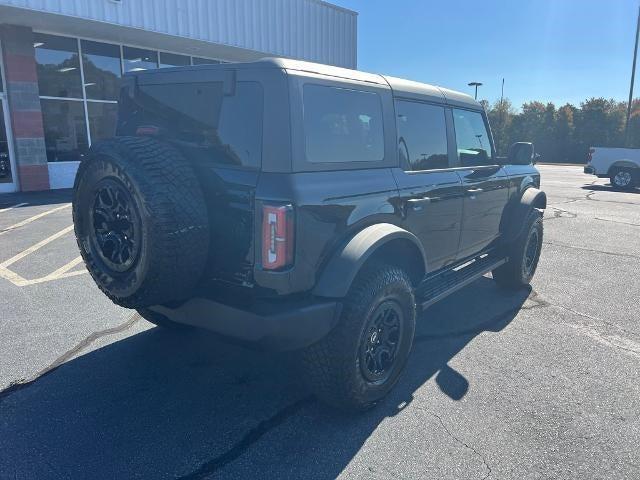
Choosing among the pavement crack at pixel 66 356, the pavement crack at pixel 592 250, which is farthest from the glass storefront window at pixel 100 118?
the pavement crack at pixel 592 250

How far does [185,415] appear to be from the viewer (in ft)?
9.31

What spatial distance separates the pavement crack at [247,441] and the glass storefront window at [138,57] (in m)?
13.4

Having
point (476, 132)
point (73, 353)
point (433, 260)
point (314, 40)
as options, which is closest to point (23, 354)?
point (73, 353)

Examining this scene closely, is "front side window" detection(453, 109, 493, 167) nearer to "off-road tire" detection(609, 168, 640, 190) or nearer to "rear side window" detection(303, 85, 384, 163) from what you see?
"rear side window" detection(303, 85, 384, 163)

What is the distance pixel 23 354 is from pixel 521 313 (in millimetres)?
4415

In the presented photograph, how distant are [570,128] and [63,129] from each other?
132 ft

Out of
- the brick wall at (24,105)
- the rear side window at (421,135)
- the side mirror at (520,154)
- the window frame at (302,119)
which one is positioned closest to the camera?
the window frame at (302,119)

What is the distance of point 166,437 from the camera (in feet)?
8.60

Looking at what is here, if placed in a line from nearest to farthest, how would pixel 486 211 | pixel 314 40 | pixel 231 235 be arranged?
pixel 231 235 < pixel 486 211 < pixel 314 40

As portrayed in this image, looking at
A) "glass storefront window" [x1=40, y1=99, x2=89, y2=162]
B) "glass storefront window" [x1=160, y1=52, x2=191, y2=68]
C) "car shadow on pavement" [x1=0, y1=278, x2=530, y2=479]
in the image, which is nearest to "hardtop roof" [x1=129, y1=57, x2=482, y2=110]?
"car shadow on pavement" [x1=0, y1=278, x2=530, y2=479]

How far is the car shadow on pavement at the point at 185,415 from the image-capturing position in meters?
2.41

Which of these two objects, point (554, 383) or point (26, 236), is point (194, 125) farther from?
point (26, 236)

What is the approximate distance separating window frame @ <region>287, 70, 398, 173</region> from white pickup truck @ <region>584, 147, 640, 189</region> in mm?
17224

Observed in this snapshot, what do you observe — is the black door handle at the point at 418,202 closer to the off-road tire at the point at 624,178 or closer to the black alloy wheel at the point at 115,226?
the black alloy wheel at the point at 115,226
